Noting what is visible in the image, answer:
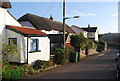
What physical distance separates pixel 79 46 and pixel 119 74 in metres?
17.0

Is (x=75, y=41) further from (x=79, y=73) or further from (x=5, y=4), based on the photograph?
(x=5, y=4)

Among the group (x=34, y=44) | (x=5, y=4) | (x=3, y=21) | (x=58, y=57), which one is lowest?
(x=58, y=57)

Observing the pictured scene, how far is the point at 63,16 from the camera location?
19.1 m

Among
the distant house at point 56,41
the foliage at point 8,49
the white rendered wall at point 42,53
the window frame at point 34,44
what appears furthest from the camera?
the distant house at point 56,41

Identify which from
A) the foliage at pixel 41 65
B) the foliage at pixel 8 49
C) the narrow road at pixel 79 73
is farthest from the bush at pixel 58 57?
the foliage at pixel 8 49

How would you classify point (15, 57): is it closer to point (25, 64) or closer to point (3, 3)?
point (25, 64)

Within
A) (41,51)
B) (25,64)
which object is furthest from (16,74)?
(41,51)

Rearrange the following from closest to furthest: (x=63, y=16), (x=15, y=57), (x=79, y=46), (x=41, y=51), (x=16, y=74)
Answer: (x=16, y=74) → (x=15, y=57) → (x=41, y=51) → (x=63, y=16) → (x=79, y=46)

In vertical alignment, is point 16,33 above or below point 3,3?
below

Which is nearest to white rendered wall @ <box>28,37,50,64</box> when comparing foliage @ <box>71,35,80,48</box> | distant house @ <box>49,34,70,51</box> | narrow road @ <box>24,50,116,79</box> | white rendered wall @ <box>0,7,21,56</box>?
narrow road @ <box>24,50,116,79</box>

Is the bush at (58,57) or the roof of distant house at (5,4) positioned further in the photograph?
the bush at (58,57)

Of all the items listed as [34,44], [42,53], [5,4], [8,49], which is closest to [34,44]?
[34,44]

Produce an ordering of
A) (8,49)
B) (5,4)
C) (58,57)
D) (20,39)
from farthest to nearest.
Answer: (58,57), (5,4), (20,39), (8,49)

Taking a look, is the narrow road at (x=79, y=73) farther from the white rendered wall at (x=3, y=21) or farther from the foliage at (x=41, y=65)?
the white rendered wall at (x=3, y=21)
